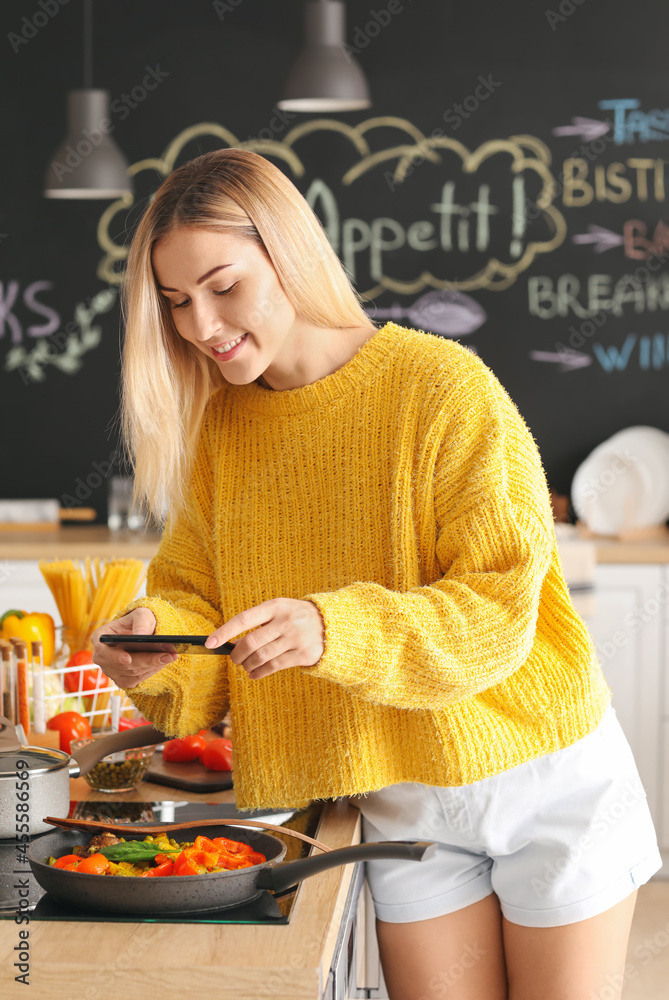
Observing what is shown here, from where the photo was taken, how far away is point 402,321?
12.7 ft

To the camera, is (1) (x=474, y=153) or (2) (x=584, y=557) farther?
(1) (x=474, y=153)

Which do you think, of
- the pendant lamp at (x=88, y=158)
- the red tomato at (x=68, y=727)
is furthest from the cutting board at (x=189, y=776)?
the pendant lamp at (x=88, y=158)

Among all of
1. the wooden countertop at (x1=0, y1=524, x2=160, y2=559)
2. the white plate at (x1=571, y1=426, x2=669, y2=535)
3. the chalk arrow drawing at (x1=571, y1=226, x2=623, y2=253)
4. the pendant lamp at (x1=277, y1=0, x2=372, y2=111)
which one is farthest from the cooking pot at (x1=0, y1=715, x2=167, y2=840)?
the chalk arrow drawing at (x1=571, y1=226, x2=623, y2=253)

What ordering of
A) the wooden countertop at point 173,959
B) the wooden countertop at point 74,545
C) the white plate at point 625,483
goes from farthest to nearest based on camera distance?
1. the white plate at point 625,483
2. the wooden countertop at point 74,545
3. the wooden countertop at point 173,959

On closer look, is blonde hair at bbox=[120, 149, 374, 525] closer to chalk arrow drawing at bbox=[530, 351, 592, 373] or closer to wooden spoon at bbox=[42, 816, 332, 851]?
wooden spoon at bbox=[42, 816, 332, 851]

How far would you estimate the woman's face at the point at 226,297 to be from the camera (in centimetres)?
121

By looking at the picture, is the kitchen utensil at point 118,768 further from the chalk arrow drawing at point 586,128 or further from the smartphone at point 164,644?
the chalk arrow drawing at point 586,128

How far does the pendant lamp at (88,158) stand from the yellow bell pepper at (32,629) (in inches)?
76.9

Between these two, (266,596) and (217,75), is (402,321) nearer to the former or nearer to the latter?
(217,75)

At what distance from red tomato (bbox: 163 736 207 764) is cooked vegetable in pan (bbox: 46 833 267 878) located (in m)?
0.42

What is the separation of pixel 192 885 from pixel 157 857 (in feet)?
0.33

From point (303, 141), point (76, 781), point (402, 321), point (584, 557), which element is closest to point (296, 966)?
point (76, 781)

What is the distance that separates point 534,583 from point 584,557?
211 cm

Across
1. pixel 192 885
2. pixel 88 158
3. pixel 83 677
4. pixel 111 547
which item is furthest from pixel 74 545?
pixel 192 885
